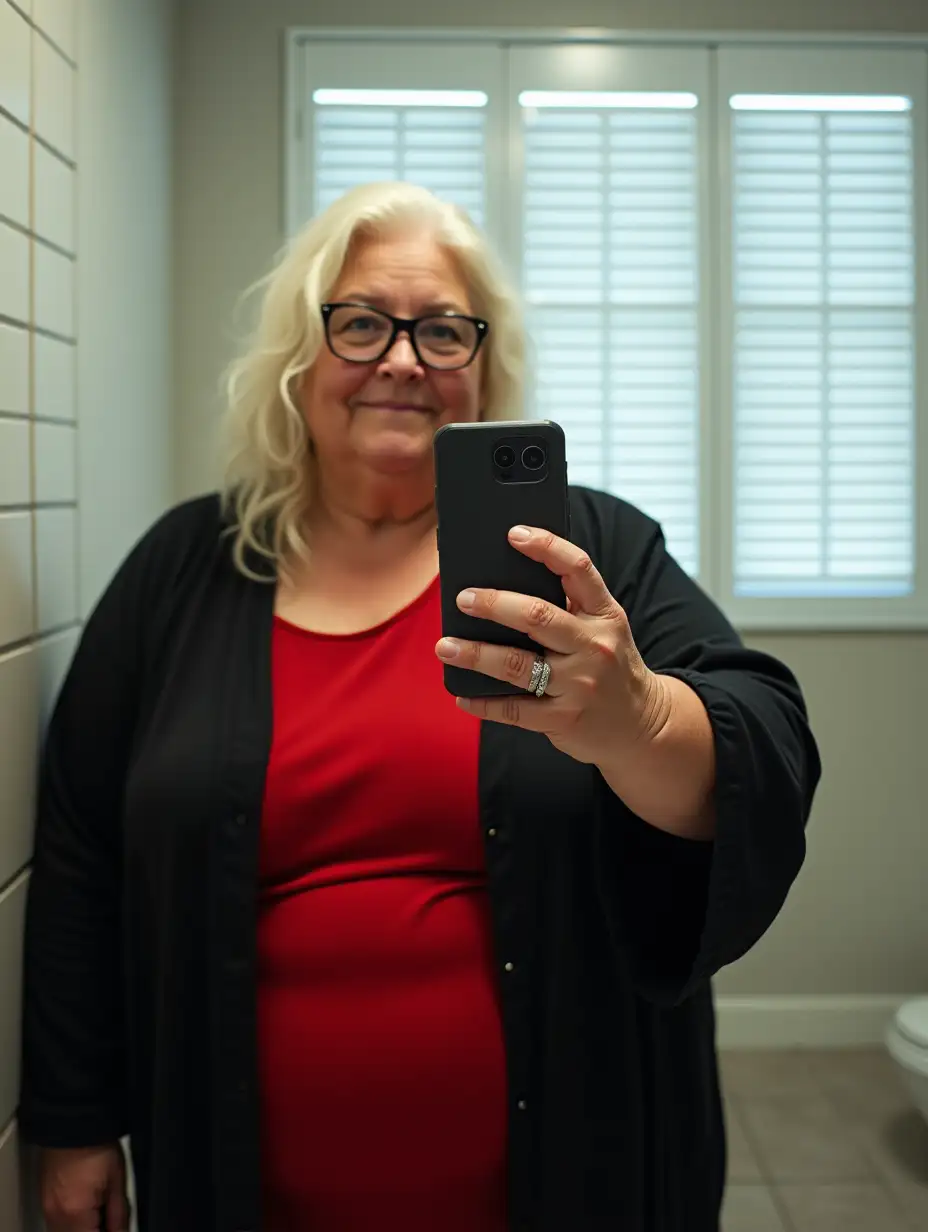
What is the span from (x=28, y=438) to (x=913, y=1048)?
174 centimetres

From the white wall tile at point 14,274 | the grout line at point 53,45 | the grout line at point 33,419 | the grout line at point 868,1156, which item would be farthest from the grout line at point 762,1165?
the grout line at point 53,45

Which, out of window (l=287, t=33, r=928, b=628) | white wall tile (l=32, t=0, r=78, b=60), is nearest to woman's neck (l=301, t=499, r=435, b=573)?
white wall tile (l=32, t=0, r=78, b=60)

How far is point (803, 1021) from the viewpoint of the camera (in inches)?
96.0

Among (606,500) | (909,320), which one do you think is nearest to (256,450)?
(606,500)

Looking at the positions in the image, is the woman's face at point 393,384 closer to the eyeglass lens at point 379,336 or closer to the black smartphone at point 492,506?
the eyeglass lens at point 379,336

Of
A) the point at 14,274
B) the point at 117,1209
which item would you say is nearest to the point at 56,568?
the point at 14,274

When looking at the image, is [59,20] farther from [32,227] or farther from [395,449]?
[395,449]

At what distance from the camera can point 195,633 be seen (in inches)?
41.5

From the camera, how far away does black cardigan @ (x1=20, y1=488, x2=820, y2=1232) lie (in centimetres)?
90

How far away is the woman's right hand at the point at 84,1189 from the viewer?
1048 millimetres

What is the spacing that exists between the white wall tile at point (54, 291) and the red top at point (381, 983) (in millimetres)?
554

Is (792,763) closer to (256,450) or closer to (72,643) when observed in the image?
(256,450)

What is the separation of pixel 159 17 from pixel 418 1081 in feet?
6.46

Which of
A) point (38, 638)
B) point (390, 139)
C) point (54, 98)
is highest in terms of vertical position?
point (390, 139)
